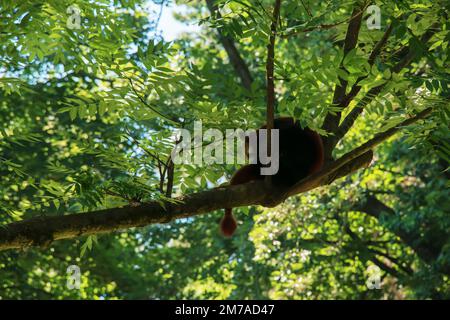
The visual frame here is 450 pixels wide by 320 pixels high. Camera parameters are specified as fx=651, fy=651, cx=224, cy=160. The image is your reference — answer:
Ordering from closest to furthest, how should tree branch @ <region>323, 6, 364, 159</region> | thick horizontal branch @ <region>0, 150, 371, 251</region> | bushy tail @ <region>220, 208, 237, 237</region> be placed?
thick horizontal branch @ <region>0, 150, 371, 251</region>
tree branch @ <region>323, 6, 364, 159</region>
bushy tail @ <region>220, 208, 237, 237</region>

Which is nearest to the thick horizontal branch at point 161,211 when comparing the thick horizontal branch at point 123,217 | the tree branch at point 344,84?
the thick horizontal branch at point 123,217

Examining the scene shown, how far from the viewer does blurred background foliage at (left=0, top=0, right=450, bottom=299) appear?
11.2ft

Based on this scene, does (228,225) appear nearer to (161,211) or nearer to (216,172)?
(216,172)

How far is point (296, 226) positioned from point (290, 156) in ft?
23.4

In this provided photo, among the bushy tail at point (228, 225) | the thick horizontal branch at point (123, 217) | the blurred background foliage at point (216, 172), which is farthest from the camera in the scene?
the bushy tail at point (228, 225)

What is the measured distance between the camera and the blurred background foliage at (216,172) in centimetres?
341

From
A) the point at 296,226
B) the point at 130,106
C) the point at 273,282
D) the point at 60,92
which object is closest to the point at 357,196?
the point at 296,226

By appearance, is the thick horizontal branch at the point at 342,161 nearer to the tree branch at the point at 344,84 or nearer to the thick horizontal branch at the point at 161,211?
the thick horizontal branch at the point at 161,211

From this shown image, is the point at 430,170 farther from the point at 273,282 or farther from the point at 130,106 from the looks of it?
the point at 130,106

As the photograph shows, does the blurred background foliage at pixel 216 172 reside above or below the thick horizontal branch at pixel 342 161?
above

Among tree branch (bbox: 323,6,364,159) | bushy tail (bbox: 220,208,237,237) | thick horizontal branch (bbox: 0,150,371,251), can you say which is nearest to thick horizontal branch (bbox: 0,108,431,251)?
thick horizontal branch (bbox: 0,150,371,251)

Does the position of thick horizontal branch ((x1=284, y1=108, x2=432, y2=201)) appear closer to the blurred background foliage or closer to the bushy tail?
the blurred background foliage
